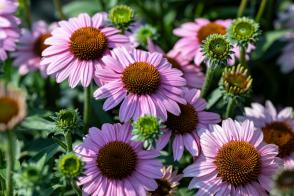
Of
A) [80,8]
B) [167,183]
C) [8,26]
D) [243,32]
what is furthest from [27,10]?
[167,183]

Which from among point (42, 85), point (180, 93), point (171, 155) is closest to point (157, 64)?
point (180, 93)

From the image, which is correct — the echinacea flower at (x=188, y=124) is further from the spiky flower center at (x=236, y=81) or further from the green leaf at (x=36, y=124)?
the green leaf at (x=36, y=124)

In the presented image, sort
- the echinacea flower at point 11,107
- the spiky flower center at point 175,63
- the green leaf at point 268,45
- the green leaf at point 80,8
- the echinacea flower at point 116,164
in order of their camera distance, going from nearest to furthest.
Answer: the echinacea flower at point 11,107, the echinacea flower at point 116,164, the spiky flower center at point 175,63, the green leaf at point 268,45, the green leaf at point 80,8

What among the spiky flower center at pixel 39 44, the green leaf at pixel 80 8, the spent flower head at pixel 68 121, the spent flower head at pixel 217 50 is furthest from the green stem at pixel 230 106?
the green leaf at pixel 80 8

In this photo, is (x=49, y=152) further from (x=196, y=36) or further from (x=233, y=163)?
(x=196, y=36)

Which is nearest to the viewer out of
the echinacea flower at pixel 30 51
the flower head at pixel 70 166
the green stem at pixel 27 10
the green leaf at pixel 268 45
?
the flower head at pixel 70 166
